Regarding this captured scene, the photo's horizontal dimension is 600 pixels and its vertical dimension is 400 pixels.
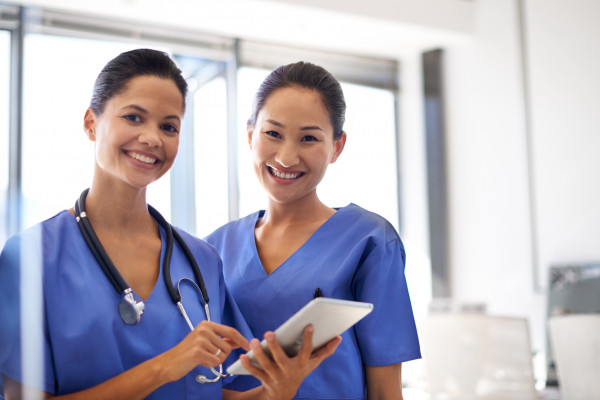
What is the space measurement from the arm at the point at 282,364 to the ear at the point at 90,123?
50 centimetres

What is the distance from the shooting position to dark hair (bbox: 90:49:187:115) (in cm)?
130

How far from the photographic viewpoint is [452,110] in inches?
207

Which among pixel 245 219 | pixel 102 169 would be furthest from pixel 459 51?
pixel 102 169

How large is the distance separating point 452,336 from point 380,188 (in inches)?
107

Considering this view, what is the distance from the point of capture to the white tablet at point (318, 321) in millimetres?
1033

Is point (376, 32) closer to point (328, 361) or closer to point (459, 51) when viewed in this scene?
point (459, 51)

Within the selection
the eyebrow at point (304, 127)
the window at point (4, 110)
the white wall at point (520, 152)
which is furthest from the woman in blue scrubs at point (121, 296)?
the white wall at point (520, 152)

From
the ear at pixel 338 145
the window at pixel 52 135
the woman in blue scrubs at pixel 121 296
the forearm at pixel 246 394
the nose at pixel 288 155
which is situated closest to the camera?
the woman in blue scrubs at pixel 121 296

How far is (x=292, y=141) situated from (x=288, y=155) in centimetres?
4

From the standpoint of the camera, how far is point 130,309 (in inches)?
47.9

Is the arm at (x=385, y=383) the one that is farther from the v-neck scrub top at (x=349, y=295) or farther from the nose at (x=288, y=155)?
the nose at (x=288, y=155)

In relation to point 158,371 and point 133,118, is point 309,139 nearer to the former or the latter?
point 133,118

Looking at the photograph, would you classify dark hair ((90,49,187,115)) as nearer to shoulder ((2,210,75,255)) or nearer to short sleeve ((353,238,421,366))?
shoulder ((2,210,75,255))

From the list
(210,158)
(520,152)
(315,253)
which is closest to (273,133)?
(315,253)
